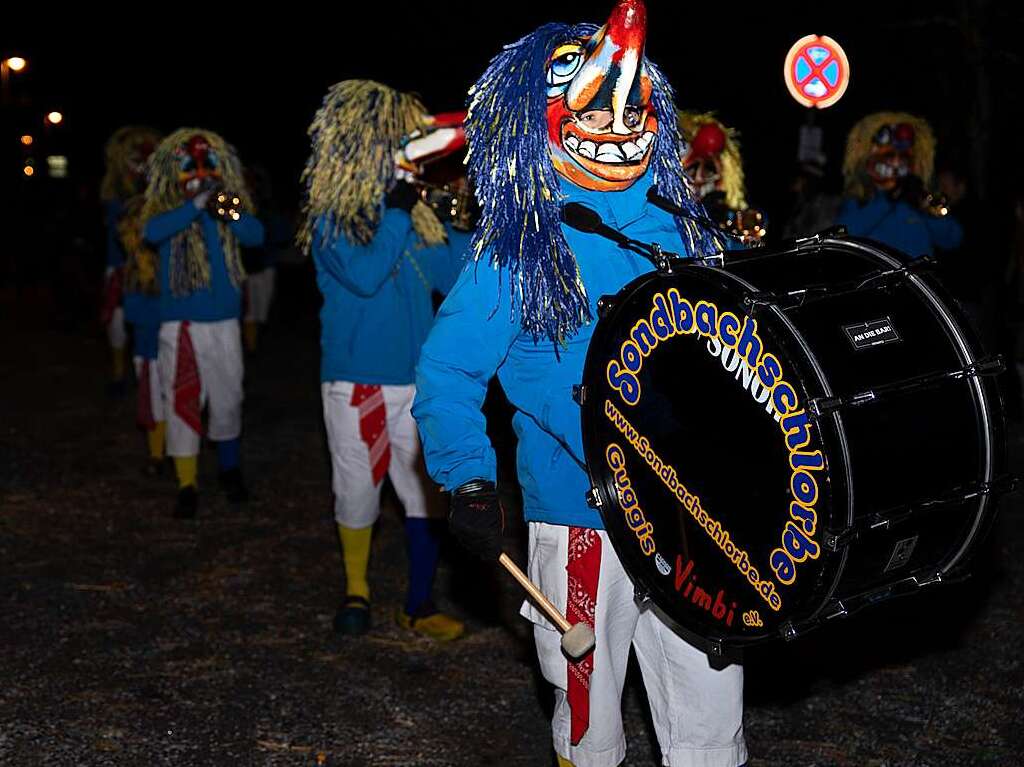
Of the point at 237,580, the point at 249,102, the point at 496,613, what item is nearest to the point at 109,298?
the point at 237,580

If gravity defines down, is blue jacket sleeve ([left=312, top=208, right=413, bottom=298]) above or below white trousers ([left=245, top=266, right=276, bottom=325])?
above

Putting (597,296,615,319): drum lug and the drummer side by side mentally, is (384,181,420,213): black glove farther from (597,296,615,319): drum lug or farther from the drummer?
(597,296,615,319): drum lug

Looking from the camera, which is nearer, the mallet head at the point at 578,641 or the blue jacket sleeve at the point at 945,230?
the mallet head at the point at 578,641

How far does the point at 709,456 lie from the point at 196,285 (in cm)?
462

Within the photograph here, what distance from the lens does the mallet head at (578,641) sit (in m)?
2.93

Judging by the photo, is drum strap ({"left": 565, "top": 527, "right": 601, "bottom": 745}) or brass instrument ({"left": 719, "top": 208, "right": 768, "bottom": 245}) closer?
drum strap ({"left": 565, "top": 527, "right": 601, "bottom": 745})

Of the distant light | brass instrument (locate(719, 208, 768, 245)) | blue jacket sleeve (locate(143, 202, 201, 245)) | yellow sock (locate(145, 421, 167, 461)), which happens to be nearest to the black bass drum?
brass instrument (locate(719, 208, 768, 245))

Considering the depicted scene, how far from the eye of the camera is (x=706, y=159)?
714 centimetres

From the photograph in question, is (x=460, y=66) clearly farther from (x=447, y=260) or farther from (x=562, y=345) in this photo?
(x=562, y=345)

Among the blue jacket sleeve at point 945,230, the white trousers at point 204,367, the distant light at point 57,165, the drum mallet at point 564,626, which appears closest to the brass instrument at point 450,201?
the white trousers at point 204,367

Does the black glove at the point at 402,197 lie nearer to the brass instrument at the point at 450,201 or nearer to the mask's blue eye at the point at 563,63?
the brass instrument at the point at 450,201

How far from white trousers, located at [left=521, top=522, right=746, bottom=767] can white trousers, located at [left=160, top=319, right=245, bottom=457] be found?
13.4ft

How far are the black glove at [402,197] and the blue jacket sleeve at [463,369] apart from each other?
2214 millimetres

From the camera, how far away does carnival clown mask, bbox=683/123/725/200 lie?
7.11 metres
